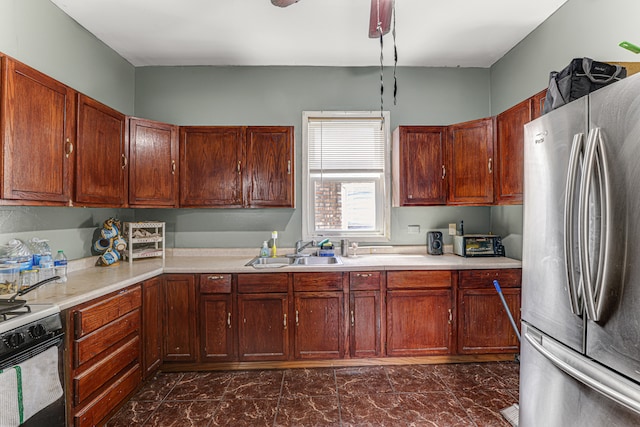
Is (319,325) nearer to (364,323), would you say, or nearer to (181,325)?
(364,323)

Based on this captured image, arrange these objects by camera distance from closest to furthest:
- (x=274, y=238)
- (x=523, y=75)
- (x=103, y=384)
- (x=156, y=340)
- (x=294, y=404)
A: 1. (x=103, y=384)
2. (x=294, y=404)
3. (x=156, y=340)
4. (x=523, y=75)
5. (x=274, y=238)

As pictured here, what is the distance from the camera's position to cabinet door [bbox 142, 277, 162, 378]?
8.11ft

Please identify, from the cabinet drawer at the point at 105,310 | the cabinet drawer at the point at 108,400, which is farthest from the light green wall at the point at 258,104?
the cabinet drawer at the point at 108,400

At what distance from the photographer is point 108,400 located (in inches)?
79.8

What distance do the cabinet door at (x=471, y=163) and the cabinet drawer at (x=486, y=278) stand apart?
635mm

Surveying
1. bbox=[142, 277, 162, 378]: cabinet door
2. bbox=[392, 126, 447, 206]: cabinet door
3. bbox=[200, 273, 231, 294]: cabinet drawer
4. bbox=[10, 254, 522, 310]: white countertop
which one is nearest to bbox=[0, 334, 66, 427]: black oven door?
bbox=[10, 254, 522, 310]: white countertop

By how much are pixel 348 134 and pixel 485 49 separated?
1.56 meters

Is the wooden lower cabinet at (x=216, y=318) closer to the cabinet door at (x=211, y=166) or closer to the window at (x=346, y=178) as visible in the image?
the cabinet door at (x=211, y=166)

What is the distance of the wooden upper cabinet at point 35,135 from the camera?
1700 mm

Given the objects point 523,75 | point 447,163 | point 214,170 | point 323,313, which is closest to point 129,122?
point 214,170

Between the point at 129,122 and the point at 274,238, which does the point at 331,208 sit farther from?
the point at 129,122

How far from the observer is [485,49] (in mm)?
3143

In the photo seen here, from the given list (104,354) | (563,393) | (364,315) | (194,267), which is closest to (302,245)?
(364,315)

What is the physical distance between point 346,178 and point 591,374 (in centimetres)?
261
